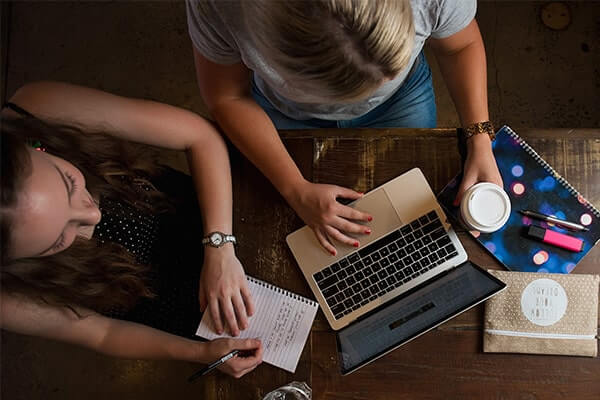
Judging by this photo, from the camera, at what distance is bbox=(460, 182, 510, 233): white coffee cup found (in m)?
0.90

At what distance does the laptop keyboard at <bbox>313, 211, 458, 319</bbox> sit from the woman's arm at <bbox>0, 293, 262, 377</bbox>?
0.63ft

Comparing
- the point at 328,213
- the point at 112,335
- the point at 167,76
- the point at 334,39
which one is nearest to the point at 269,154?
the point at 328,213


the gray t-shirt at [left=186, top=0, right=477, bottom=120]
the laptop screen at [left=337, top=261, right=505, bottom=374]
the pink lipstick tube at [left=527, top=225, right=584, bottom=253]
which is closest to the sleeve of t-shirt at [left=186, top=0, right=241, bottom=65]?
the gray t-shirt at [left=186, top=0, right=477, bottom=120]

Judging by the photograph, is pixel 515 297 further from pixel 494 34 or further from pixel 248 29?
pixel 494 34

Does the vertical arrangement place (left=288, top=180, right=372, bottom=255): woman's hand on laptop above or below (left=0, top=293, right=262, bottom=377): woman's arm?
above

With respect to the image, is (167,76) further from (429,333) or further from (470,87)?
(429,333)

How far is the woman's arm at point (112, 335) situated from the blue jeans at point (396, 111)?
51cm

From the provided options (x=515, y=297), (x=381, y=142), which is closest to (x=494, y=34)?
(x=381, y=142)

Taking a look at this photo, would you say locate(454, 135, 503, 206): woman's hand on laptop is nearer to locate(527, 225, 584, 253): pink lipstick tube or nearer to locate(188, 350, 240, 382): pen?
locate(527, 225, 584, 253): pink lipstick tube

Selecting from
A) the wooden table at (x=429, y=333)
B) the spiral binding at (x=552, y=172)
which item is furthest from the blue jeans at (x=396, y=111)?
the spiral binding at (x=552, y=172)

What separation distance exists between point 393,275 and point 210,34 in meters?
0.55

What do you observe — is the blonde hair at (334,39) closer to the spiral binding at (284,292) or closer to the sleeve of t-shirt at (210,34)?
the sleeve of t-shirt at (210,34)

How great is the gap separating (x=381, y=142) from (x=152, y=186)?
49 cm

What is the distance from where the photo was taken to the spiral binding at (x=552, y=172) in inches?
36.9
